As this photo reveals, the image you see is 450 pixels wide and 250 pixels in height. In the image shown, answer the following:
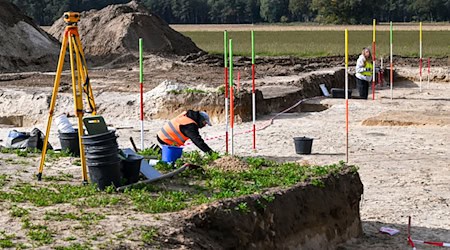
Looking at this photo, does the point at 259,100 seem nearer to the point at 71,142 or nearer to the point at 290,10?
the point at 71,142

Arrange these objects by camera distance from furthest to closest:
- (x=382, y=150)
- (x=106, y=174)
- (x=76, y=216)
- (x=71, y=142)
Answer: (x=382, y=150) < (x=71, y=142) < (x=106, y=174) < (x=76, y=216)

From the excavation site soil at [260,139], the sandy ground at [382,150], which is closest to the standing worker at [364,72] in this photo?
the excavation site soil at [260,139]

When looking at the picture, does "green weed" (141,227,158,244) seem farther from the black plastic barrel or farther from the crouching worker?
the crouching worker

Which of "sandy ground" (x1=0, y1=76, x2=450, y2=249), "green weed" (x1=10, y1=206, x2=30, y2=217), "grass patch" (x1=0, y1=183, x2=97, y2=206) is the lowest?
"sandy ground" (x1=0, y1=76, x2=450, y2=249)

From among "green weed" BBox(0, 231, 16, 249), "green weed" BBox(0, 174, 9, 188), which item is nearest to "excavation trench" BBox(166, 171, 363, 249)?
"green weed" BBox(0, 231, 16, 249)

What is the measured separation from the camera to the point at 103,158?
1069cm

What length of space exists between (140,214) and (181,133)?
5.64 m

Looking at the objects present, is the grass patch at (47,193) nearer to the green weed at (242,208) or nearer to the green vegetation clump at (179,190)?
the green vegetation clump at (179,190)

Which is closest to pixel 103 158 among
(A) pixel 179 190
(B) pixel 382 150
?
(A) pixel 179 190

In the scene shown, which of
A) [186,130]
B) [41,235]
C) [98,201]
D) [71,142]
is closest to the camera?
[41,235]

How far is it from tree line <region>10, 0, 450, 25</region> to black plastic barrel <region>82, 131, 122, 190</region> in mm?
95718

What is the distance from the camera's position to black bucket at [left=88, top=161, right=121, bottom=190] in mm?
10734

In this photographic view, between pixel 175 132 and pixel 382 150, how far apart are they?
489 centimetres

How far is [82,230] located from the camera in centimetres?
893
